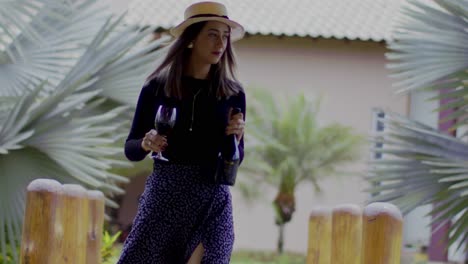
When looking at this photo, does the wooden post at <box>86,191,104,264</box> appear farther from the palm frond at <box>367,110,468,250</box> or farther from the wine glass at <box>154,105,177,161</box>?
the palm frond at <box>367,110,468,250</box>

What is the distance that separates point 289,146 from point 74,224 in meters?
14.8

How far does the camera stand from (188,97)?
3832mm

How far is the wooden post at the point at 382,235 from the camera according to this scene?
12.2 ft

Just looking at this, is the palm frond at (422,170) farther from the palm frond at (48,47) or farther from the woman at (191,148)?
the woman at (191,148)

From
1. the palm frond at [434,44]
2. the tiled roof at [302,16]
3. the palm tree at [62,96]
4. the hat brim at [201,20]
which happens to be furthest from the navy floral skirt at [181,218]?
the tiled roof at [302,16]

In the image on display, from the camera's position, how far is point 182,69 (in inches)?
153

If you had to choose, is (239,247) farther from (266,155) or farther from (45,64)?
(45,64)

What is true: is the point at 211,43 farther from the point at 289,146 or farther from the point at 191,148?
the point at 289,146

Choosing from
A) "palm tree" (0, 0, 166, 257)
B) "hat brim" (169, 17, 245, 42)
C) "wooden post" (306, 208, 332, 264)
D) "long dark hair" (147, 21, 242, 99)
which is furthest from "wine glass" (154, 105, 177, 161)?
"palm tree" (0, 0, 166, 257)

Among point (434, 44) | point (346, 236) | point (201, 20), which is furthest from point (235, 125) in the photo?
point (434, 44)

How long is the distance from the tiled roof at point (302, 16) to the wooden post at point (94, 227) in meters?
13.8

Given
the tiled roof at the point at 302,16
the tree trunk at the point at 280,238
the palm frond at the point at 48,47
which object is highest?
the tiled roof at the point at 302,16

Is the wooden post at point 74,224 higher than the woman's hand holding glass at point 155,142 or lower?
lower

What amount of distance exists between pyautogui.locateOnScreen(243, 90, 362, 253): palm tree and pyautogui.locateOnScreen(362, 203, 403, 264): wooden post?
1454cm
